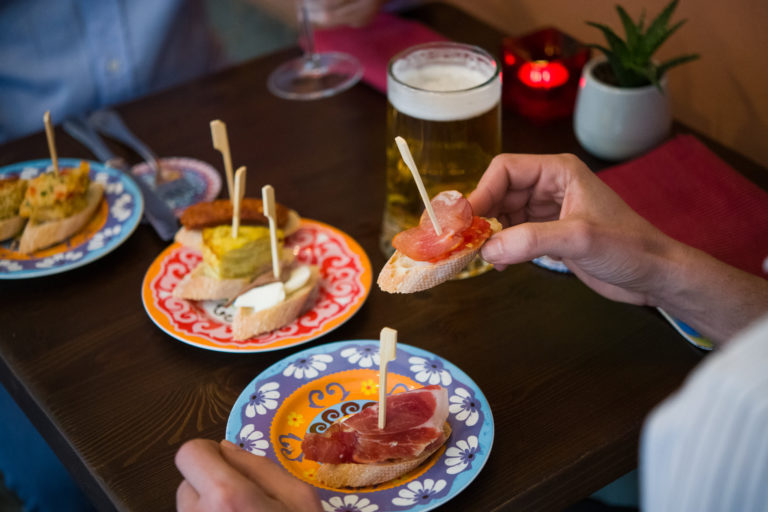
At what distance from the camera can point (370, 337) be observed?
1156 millimetres

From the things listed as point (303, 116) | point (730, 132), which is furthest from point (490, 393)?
point (730, 132)

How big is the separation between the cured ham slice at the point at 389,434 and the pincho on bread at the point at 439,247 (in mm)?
157

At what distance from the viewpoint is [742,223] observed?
52.4 inches

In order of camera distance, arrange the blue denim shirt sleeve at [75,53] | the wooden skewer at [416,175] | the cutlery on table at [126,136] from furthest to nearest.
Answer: the blue denim shirt sleeve at [75,53]
the cutlery on table at [126,136]
the wooden skewer at [416,175]

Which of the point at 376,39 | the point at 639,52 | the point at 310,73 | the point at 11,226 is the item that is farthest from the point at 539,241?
the point at 376,39

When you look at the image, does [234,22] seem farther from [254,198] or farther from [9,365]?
[9,365]

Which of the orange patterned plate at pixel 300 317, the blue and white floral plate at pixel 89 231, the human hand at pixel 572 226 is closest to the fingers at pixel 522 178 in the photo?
the human hand at pixel 572 226

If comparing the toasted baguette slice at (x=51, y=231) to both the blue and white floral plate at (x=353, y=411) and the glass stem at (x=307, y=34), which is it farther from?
the glass stem at (x=307, y=34)

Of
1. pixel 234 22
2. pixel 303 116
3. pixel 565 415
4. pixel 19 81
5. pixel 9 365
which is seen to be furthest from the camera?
pixel 234 22

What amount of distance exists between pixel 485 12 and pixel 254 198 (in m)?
1.36

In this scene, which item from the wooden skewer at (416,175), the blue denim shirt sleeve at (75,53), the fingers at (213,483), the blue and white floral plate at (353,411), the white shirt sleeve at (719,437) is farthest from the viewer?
the blue denim shirt sleeve at (75,53)

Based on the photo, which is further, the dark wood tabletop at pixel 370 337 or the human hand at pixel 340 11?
the human hand at pixel 340 11

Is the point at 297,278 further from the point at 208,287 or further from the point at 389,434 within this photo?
the point at 389,434

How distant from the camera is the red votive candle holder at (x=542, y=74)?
1.63 meters
